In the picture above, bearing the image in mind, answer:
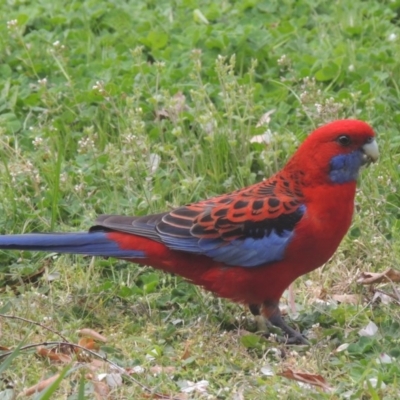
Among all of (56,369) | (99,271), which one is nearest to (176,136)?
(99,271)

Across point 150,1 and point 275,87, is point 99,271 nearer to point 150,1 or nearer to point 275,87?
point 275,87

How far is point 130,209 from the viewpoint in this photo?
18.9 feet

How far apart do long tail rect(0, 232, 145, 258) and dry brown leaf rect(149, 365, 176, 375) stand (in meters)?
0.63

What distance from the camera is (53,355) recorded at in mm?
4625

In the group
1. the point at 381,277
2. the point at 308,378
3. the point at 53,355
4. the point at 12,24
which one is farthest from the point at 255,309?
the point at 12,24

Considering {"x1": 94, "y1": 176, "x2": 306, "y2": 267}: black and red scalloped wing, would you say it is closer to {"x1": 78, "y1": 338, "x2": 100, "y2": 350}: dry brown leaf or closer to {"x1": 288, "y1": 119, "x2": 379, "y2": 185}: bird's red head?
{"x1": 288, "y1": 119, "x2": 379, "y2": 185}: bird's red head

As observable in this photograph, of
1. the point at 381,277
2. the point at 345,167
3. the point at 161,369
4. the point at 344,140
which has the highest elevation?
the point at 344,140

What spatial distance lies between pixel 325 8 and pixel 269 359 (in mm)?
3554

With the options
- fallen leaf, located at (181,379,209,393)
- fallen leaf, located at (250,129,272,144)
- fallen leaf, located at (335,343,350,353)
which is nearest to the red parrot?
fallen leaf, located at (335,343,350,353)

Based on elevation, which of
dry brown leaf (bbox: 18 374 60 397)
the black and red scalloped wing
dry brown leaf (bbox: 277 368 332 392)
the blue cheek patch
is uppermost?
the blue cheek patch

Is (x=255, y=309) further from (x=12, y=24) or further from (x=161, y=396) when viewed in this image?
(x=12, y=24)

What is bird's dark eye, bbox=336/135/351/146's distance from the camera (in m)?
5.00

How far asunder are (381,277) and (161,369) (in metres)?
1.19

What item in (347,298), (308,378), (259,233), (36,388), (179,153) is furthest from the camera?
(179,153)
